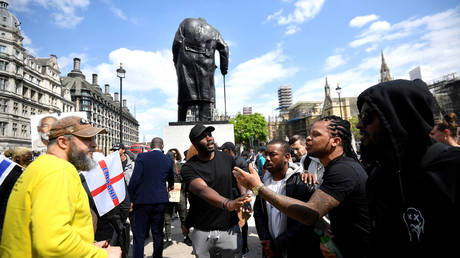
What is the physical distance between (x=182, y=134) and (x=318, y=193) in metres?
7.58

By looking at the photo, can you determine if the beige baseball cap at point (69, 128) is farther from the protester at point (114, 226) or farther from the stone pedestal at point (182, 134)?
the stone pedestal at point (182, 134)

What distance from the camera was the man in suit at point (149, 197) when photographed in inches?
168

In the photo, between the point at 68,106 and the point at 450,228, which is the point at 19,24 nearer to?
the point at 68,106

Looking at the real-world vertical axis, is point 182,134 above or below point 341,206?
above

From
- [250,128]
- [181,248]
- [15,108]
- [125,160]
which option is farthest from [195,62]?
[250,128]

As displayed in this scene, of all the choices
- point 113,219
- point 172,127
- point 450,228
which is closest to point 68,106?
point 172,127

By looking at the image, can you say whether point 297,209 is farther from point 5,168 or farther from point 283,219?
point 5,168

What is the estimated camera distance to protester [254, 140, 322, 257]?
2363mm

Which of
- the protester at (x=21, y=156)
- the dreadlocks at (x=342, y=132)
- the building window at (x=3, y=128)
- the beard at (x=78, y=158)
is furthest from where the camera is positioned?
the building window at (x=3, y=128)

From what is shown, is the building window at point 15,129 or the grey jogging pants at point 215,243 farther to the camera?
the building window at point 15,129

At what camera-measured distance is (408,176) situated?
1193 millimetres

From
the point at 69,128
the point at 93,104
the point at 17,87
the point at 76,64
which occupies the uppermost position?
the point at 76,64

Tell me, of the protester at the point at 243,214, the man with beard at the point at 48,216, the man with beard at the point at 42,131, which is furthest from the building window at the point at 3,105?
the man with beard at the point at 48,216

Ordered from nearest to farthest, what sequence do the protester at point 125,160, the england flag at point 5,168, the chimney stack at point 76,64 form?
the england flag at point 5,168 → the protester at point 125,160 → the chimney stack at point 76,64
